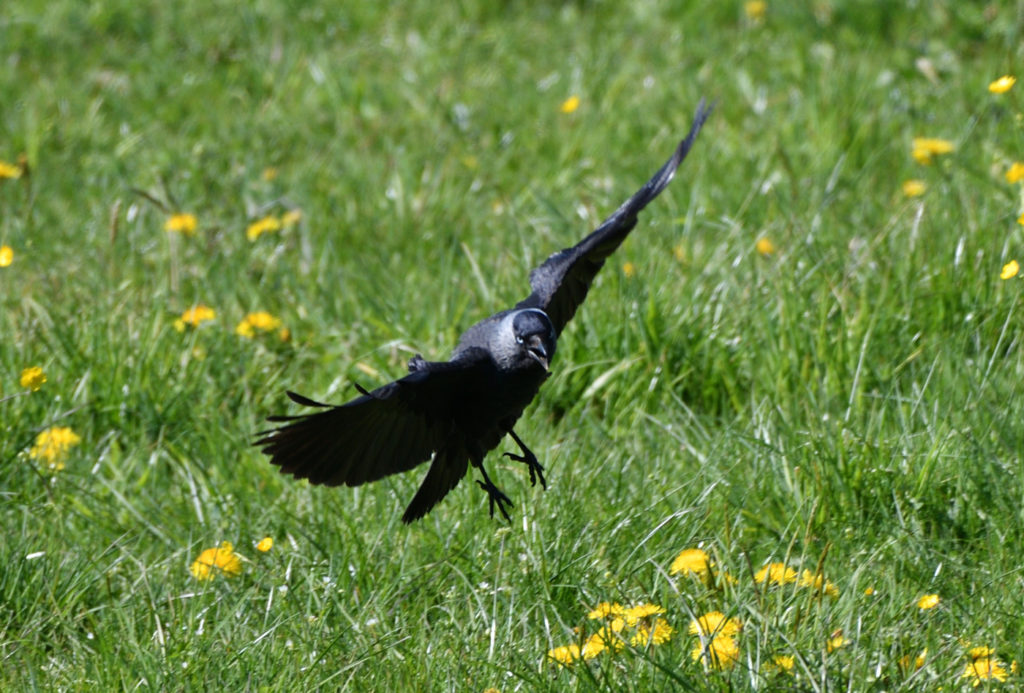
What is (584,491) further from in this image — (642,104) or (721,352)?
(642,104)

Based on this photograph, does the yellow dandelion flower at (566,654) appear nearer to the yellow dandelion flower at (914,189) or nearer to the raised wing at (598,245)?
the raised wing at (598,245)

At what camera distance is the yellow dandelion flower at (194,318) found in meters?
4.15

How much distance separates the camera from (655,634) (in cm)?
262

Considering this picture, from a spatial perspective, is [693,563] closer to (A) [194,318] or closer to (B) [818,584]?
(B) [818,584]

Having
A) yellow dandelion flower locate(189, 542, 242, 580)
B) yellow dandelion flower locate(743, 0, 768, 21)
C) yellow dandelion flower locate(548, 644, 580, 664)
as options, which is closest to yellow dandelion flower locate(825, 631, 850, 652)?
yellow dandelion flower locate(548, 644, 580, 664)

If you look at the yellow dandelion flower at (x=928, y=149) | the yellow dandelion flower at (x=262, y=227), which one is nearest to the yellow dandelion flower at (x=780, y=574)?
the yellow dandelion flower at (x=928, y=149)

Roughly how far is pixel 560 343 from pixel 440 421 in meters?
1.04

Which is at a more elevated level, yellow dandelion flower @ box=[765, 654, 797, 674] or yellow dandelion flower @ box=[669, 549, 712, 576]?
yellow dandelion flower @ box=[765, 654, 797, 674]

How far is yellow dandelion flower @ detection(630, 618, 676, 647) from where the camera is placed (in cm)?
258

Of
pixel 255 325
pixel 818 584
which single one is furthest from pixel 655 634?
pixel 255 325

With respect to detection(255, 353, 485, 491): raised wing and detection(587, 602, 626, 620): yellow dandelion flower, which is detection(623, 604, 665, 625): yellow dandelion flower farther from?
detection(255, 353, 485, 491): raised wing

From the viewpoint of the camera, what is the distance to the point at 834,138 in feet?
17.2

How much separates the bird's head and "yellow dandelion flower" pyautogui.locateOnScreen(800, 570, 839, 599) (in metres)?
0.71

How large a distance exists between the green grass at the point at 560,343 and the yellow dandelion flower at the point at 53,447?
50mm
